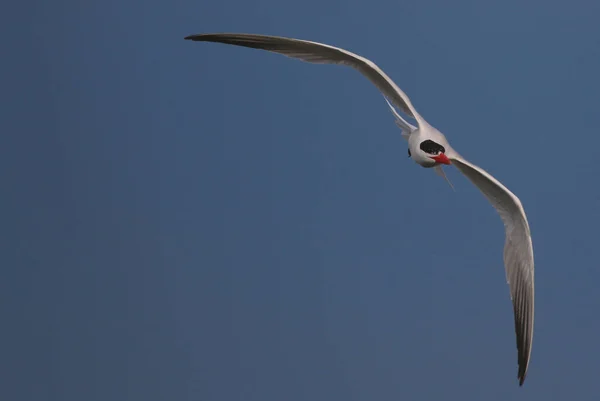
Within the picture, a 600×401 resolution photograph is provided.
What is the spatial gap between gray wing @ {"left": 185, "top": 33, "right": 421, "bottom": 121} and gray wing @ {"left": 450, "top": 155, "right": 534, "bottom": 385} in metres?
0.54

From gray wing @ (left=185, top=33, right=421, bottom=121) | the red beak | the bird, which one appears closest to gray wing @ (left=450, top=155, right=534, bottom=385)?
the bird

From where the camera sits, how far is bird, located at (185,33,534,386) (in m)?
4.61

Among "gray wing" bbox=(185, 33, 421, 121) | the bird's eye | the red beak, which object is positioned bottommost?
the red beak

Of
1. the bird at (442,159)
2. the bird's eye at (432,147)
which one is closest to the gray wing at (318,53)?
the bird at (442,159)

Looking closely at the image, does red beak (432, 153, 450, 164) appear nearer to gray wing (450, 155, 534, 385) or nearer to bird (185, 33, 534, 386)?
bird (185, 33, 534, 386)

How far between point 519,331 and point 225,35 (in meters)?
2.47

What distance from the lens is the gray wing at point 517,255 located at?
493 cm

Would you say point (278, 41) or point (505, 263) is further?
point (505, 263)

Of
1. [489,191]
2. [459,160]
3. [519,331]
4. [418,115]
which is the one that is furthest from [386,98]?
[519,331]

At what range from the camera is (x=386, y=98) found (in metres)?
4.82

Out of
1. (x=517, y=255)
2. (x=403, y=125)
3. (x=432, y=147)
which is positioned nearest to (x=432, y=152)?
(x=432, y=147)

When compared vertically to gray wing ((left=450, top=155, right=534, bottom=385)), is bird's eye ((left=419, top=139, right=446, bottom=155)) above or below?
above

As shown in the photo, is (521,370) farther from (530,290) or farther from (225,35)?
(225,35)

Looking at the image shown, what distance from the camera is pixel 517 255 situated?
507 centimetres
